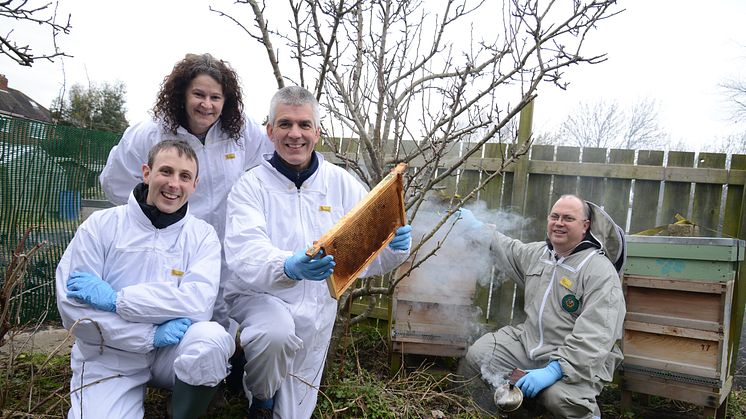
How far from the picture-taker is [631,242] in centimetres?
349

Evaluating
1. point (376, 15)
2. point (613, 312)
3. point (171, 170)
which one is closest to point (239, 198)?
point (171, 170)

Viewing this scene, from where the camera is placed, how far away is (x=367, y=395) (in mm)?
3076

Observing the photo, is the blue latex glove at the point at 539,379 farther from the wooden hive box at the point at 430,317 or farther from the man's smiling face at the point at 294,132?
the man's smiling face at the point at 294,132

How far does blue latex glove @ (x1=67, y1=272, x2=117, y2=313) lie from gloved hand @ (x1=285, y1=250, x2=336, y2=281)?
84 cm

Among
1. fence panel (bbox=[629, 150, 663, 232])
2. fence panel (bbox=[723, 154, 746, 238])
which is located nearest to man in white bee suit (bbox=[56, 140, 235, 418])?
fence panel (bbox=[629, 150, 663, 232])

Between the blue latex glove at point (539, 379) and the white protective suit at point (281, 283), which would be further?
the blue latex glove at point (539, 379)

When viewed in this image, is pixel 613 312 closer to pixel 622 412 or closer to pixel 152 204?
pixel 622 412

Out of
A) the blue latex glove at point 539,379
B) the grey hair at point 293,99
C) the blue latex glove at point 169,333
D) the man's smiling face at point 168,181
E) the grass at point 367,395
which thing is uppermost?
the grey hair at point 293,99

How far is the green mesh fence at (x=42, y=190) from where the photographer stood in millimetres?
4598

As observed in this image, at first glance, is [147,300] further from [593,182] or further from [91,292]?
[593,182]

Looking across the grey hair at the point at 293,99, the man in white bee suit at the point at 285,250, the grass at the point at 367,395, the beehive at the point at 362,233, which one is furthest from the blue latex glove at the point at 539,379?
the grey hair at the point at 293,99

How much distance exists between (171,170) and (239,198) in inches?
14.1

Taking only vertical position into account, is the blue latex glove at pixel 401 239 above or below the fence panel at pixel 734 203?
below

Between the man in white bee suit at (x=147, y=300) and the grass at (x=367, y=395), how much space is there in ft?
1.12
